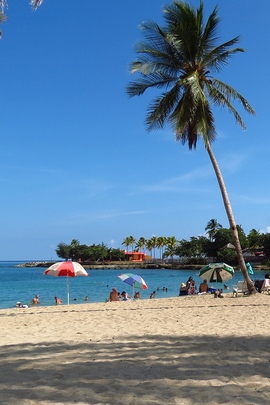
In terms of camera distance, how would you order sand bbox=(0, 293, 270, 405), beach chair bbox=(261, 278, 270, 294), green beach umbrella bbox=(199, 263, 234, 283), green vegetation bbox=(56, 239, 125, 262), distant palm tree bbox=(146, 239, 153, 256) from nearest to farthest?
sand bbox=(0, 293, 270, 405), beach chair bbox=(261, 278, 270, 294), green beach umbrella bbox=(199, 263, 234, 283), green vegetation bbox=(56, 239, 125, 262), distant palm tree bbox=(146, 239, 153, 256)

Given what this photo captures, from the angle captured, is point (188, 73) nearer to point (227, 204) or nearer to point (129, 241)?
point (227, 204)

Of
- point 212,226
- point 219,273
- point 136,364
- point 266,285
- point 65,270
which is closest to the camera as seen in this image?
point 136,364

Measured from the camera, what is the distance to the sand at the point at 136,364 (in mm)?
4867

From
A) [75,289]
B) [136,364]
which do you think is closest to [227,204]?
[136,364]

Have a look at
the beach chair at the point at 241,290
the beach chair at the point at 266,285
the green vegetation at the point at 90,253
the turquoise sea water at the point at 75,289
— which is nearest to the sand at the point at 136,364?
the beach chair at the point at 241,290

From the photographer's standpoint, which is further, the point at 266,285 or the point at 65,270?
the point at 266,285

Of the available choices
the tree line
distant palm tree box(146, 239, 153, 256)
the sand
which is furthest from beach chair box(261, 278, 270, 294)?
distant palm tree box(146, 239, 153, 256)

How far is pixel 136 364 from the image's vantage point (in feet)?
20.5

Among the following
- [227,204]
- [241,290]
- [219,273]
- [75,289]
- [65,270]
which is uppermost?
[227,204]

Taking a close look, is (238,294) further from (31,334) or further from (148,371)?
(148,371)

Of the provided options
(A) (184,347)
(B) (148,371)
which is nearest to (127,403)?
(B) (148,371)

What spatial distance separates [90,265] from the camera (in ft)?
435

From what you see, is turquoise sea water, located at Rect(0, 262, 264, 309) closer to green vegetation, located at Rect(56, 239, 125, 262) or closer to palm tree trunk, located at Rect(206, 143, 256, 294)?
palm tree trunk, located at Rect(206, 143, 256, 294)

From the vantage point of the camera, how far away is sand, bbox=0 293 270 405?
16.0 ft
